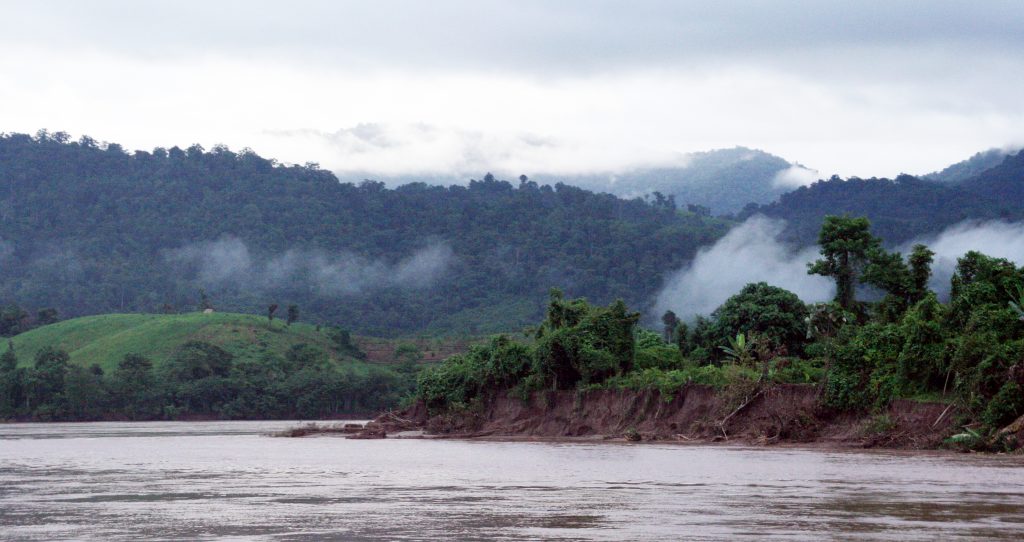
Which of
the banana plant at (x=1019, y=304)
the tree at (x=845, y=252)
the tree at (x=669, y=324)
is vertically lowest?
the banana plant at (x=1019, y=304)

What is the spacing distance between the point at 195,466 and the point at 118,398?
91.2 meters

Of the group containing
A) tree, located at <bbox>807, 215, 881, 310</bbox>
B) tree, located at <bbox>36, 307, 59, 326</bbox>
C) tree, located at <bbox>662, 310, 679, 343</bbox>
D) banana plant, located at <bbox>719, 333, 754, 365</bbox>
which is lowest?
banana plant, located at <bbox>719, 333, 754, 365</bbox>

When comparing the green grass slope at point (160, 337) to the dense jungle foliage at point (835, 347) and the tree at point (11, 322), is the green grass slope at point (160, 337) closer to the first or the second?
the tree at point (11, 322)

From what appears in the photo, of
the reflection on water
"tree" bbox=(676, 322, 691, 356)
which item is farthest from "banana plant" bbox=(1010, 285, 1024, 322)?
"tree" bbox=(676, 322, 691, 356)

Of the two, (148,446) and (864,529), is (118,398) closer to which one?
(148,446)

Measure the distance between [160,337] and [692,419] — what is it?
109531mm

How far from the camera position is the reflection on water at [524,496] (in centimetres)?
2131

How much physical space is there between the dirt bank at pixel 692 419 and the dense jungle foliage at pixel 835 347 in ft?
2.10

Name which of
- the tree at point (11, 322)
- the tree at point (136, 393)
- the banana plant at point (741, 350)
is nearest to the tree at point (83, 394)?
the tree at point (136, 393)

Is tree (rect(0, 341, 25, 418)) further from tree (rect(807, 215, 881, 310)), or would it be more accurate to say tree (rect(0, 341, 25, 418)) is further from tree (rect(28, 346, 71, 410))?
tree (rect(807, 215, 881, 310))

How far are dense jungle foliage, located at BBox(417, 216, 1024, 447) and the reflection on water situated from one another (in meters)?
4.67

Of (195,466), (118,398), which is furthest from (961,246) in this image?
(195,466)

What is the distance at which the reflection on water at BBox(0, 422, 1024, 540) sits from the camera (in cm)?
2131

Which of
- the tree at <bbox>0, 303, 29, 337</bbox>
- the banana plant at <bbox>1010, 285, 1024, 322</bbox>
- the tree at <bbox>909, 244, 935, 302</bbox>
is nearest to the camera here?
the banana plant at <bbox>1010, 285, 1024, 322</bbox>
